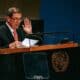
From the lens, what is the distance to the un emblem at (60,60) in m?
5.05

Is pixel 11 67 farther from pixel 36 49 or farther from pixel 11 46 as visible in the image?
pixel 36 49

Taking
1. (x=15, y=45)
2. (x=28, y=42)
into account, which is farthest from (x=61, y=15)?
(x=15, y=45)

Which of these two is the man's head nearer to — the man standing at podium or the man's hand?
the man standing at podium

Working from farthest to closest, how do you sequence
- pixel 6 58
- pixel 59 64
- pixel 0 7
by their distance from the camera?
pixel 0 7, pixel 59 64, pixel 6 58

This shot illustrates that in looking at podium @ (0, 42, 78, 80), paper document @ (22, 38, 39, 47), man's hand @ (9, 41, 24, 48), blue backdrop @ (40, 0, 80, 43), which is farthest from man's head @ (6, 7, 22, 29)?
blue backdrop @ (40, 0, 80, 43)

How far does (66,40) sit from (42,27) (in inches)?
144

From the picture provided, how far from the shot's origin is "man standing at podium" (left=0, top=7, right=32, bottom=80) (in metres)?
4.72

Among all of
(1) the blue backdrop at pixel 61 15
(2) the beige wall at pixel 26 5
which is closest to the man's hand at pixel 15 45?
(2) the beige wall at pixel 26 5

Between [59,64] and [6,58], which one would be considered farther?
[59,64]

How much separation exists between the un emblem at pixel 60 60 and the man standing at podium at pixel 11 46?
47 cm

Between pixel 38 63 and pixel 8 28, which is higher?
pixel 8 28

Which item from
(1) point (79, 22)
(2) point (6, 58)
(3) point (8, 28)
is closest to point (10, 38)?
(3) point (8, 28)

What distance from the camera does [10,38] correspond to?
512cm

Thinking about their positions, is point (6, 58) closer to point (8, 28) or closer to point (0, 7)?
point (8, 28)
